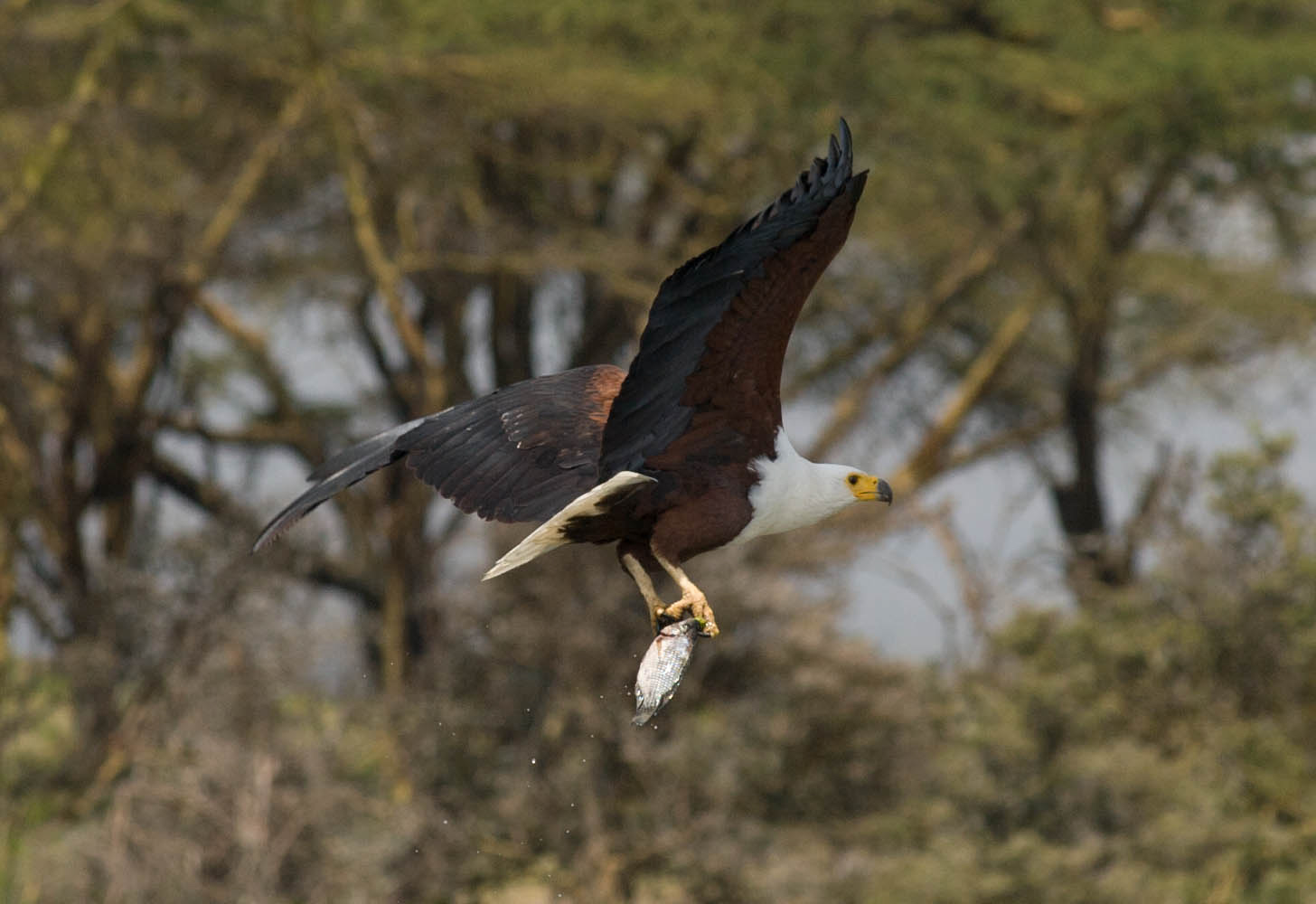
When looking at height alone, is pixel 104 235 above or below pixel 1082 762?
Result: above

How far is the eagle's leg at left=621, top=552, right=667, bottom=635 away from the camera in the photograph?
4734mm

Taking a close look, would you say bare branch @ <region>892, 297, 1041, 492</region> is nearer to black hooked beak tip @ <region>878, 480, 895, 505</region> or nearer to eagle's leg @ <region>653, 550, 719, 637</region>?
black hooked beak tip @ <region>878, 480, 895, 505</region>

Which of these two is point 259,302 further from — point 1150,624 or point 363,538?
point 1150,624

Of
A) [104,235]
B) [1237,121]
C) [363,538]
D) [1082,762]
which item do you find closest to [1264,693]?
[1082,762]

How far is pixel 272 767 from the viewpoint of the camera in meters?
11.6

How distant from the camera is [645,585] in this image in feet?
15.7

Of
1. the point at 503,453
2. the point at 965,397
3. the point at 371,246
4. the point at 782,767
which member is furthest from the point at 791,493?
the point at 965,397

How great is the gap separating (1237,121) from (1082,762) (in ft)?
22.5

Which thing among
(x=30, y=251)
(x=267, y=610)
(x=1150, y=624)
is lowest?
(x=1150, y=624)

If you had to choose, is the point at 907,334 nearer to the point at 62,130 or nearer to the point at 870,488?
the point at 62,130

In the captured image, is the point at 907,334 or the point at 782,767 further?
the point at 907,334

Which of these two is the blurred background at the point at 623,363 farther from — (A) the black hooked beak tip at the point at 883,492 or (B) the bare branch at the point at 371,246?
(A) the black hooked beak tip at the point at 883,492

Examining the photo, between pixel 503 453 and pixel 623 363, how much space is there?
35.0 feet

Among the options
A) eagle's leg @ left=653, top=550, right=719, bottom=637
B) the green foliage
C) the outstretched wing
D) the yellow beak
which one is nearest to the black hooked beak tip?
the yellow beak
